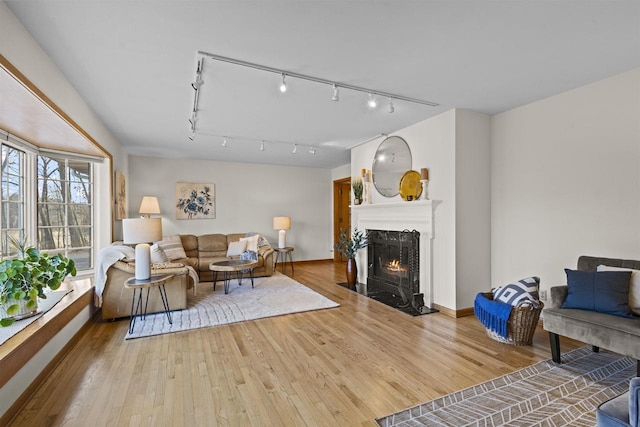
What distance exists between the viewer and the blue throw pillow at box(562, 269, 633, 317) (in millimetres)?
2236

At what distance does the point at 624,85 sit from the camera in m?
2.62

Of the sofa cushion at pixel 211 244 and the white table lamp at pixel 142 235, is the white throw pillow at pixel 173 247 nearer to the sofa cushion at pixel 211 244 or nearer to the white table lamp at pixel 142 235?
the sofa cushion at pixel 211 244

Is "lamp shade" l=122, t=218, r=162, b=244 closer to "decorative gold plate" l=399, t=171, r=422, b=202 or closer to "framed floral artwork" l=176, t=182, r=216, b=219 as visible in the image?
"decorative gold plate" l=399, t=171, r=422, b=202

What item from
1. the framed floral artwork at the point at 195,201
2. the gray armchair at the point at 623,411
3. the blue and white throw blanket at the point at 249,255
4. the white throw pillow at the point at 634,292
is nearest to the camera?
the gray armchair at the point at 623,411

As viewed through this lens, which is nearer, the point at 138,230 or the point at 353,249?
the point at 138,230

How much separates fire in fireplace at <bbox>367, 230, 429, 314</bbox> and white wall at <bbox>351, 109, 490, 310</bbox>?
26cm

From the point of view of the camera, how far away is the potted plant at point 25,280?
6.63ft

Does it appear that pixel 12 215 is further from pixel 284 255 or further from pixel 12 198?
pixel 284 255

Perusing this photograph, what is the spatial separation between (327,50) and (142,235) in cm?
248

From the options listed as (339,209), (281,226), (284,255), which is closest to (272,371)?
(281,226)

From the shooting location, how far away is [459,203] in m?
3.56

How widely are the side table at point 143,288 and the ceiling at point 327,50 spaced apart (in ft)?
6.29

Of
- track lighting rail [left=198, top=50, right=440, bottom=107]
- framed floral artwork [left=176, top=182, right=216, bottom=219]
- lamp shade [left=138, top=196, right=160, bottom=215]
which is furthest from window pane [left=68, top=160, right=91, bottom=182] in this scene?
track lighting rail [left=198, top=50, right=440, bottom=107]

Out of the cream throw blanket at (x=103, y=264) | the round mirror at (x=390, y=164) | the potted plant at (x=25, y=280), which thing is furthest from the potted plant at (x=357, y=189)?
the potted plant at (x=25, y=280)
